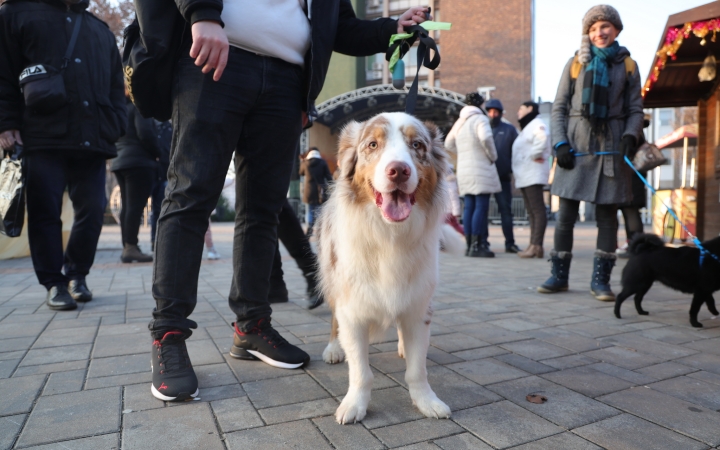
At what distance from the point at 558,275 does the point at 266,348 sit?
3236 mm

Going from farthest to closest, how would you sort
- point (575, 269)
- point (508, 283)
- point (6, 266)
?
point (6, 266) → point (575, 269) → point (508, 283)

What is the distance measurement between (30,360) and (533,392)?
2626 mm

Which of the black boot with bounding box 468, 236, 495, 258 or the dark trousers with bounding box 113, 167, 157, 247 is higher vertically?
the dark trousers with bounding box 113, 167, 157, 247

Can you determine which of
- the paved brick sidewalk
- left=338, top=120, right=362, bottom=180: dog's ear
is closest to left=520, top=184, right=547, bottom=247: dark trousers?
the paved brick sidewalk

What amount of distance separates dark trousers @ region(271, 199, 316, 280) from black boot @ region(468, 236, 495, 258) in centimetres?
427

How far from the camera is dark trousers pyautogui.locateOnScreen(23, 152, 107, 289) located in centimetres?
385

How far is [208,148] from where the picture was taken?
2250mm

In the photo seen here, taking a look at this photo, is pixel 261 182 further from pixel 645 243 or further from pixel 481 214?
pixel 481 214

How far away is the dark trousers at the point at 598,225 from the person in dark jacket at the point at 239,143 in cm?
286

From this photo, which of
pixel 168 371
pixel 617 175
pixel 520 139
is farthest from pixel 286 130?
pixel 520 139

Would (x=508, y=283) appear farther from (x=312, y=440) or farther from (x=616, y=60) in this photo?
(x=312, y=440)

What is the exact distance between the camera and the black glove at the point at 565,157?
4559 mm

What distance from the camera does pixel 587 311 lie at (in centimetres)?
394

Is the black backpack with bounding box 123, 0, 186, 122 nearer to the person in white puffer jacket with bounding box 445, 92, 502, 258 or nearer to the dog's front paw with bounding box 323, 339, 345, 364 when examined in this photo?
the dog's front paw with bounding box 323, 339, 345, 364
